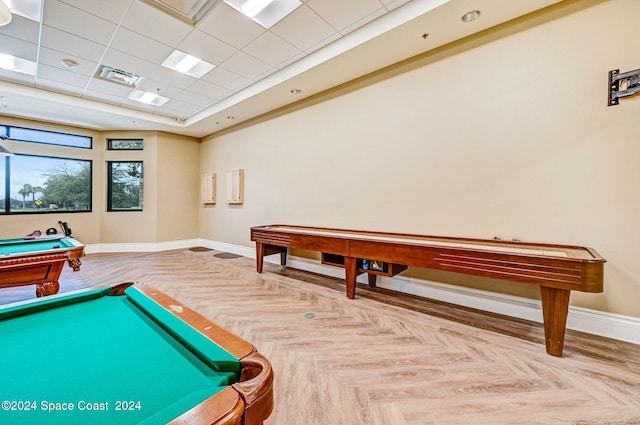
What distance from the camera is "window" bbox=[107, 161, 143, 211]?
269 inches

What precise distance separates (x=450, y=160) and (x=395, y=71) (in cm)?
151

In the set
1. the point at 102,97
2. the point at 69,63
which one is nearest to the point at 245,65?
the point at 69,63

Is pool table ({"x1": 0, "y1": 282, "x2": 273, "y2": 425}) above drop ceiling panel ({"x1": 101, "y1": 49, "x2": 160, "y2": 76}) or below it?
below

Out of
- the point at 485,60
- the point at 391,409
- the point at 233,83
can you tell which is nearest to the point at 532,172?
the point at 485,60

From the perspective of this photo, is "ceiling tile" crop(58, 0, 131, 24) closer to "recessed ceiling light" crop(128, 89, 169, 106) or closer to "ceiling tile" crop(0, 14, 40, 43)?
"ceiling tile" crop(0, 14, 40, 43)

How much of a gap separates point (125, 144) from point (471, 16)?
25.3ft

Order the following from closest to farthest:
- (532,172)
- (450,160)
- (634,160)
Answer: (634,160) → (532,172) → (450,160)

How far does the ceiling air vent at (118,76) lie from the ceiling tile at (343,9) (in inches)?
130

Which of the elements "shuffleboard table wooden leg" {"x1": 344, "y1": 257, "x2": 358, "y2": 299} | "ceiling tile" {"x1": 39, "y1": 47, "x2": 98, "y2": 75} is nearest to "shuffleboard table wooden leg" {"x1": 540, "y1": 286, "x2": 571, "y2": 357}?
"shuffleboard table wooden leg" {"x1": 344, "y1": 257, "x2": 358, "y2": 299}

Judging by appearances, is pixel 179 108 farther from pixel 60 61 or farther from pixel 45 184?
pixel 45 184

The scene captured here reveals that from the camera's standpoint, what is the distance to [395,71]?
3.78 meters

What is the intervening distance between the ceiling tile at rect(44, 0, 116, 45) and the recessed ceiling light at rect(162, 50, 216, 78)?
0.73m

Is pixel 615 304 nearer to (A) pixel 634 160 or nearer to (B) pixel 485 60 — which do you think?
(A) pixel 634 160

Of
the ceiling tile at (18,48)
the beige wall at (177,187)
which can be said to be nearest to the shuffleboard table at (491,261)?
the ceiling tile at (18,48)
